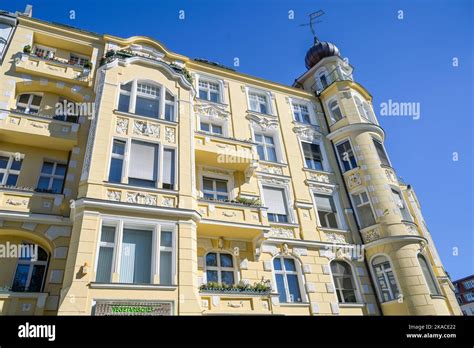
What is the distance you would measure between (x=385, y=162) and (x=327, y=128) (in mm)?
3909

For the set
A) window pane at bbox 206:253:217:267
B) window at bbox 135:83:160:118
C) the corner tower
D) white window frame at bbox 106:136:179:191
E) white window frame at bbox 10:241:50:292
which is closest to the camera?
white window frame at bbox 10:241:50:292

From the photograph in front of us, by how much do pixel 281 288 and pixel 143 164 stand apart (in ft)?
24.0

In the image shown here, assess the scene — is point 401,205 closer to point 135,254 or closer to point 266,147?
point 266,147

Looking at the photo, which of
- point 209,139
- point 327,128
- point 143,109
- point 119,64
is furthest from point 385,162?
point 119,64

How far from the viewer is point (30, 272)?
10742 millimetres

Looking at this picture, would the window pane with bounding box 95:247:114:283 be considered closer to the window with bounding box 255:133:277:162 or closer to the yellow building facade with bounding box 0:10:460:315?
the yellow building facade with bounding box 0:10:460:315

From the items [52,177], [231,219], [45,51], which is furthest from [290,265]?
[45,51]

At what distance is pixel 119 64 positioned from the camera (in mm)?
14617

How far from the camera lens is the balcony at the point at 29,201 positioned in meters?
11.0

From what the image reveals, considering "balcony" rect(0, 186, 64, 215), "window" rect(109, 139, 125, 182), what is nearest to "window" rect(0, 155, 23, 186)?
"balcony" rect(0, 186, 64, 215)

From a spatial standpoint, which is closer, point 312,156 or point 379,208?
point 379,208

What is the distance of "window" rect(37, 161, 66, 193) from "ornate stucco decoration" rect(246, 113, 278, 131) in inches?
376

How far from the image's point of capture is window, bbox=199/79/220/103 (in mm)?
18270
